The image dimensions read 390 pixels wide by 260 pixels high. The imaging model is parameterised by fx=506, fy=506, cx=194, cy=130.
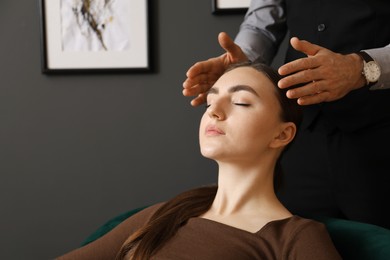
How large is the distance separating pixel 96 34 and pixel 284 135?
1.12 metres

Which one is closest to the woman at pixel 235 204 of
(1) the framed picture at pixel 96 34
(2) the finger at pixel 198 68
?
(2) the finger at pixel 198 68

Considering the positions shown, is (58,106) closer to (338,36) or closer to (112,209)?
(112,209)

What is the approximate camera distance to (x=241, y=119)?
1.32 metres

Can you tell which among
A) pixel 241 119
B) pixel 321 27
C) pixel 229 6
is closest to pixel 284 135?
pixel 241 119

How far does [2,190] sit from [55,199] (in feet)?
0.82

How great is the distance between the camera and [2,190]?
231 centimetres

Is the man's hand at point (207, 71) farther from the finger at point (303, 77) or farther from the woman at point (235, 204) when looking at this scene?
the finger at point (303, 77)

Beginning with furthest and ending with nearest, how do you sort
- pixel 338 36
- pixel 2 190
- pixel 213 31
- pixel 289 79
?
pixel 2 190, pixel 213 31, pixel 338 36, pixel 289 79

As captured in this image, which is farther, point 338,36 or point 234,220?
point 338,36

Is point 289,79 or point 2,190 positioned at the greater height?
point 289,79

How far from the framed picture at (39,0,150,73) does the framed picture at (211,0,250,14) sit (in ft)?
0.96

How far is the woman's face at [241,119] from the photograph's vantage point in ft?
4.31

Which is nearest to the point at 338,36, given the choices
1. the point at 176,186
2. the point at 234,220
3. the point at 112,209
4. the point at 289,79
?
the point at 289,79

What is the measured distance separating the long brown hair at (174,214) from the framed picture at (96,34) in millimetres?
822
